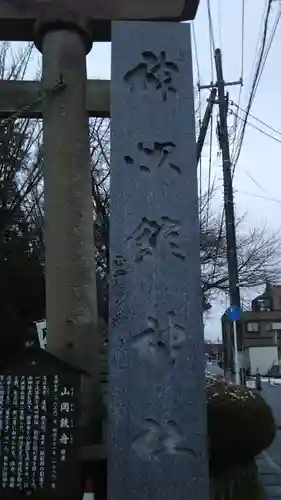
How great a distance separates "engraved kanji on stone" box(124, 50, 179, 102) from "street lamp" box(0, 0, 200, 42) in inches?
45.5

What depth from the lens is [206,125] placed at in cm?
1547

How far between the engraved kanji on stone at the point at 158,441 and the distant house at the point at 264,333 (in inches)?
2069

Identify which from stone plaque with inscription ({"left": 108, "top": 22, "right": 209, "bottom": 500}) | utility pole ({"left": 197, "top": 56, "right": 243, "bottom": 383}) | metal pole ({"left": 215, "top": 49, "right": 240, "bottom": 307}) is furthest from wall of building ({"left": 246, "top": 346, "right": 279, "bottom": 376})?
stone plaque with inscription ({"left": 108, "top": 22, "right": 209, "bottom": 500})

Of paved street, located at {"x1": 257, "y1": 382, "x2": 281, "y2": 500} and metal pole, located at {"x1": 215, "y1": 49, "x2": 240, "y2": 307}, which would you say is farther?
metal pole, located at {"x1": 215, "y1": 49, "x2": 240, "y2": 307}

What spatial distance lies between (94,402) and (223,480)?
183cm

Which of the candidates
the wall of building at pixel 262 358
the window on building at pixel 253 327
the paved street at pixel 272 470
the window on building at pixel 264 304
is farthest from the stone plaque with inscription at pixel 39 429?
the window on building at pixel 264 304

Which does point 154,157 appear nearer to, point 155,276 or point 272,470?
point 155,276

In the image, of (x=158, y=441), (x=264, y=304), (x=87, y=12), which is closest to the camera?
(x=158, y=441)

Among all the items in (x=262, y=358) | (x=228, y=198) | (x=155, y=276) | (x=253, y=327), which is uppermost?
(x=253, y=327)

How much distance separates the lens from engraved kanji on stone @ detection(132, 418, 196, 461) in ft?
13.6

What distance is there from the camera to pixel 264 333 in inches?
2386

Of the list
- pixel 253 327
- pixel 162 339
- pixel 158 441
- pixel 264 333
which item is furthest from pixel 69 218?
pixel 253 327

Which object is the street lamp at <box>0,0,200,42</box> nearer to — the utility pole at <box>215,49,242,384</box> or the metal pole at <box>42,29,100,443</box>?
the metal pole at <box>42,29,100,443</box>

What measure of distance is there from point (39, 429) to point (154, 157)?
221cm
